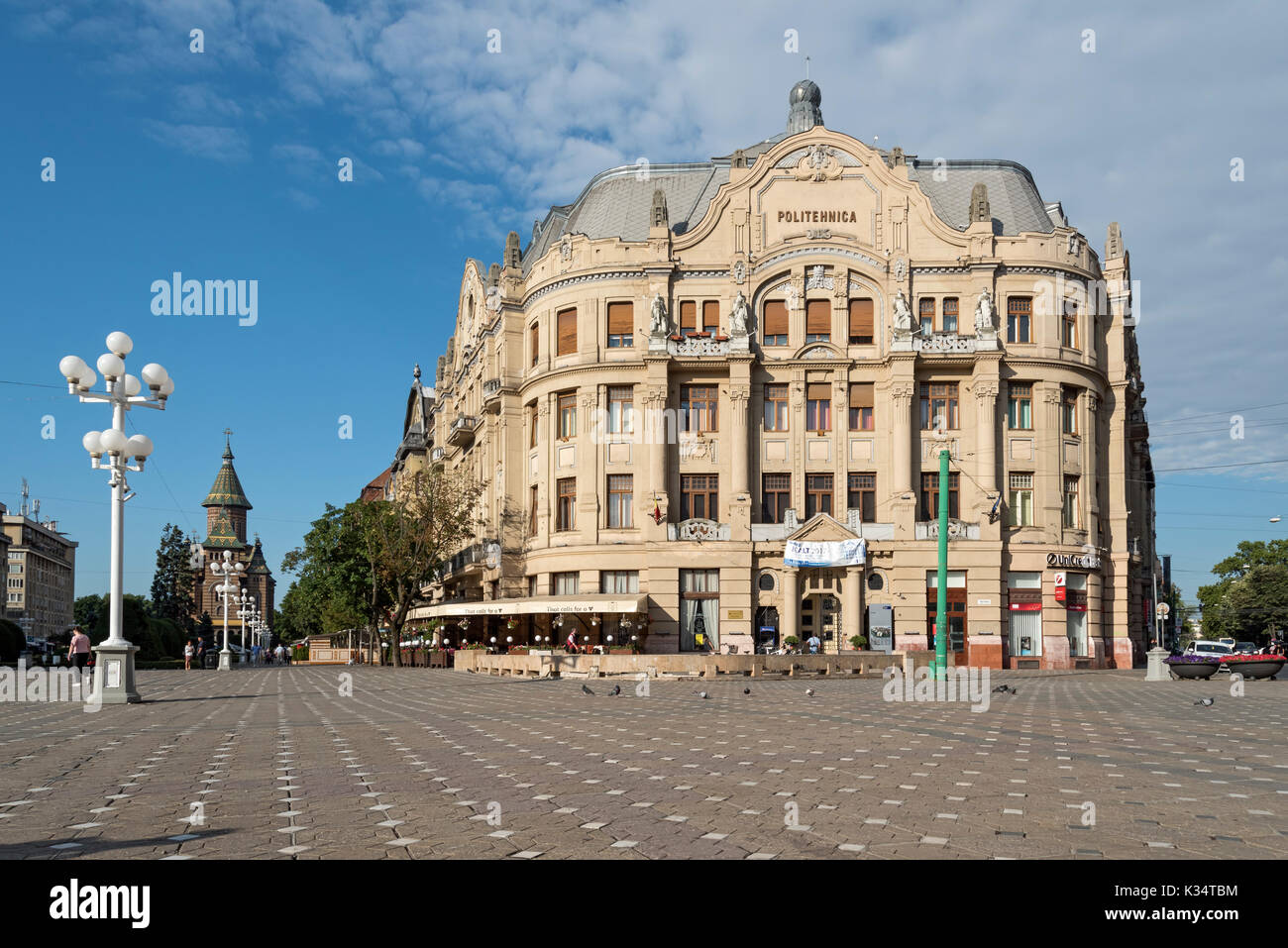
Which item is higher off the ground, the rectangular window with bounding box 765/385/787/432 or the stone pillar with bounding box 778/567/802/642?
the rectangular window with bounding box 765/385/787/432

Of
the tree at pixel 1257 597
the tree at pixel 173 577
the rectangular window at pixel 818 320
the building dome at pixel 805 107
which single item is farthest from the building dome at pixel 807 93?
the tree at pixel 173 577

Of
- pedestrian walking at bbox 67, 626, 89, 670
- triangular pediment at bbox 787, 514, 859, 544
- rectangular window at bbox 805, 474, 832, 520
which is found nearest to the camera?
pedestrian walking at bbox 67, 626, 89, 670

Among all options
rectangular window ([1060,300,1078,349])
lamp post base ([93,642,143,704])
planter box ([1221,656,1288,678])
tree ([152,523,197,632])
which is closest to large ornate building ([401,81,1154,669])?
rectangular window ([1060,300,1078,349])

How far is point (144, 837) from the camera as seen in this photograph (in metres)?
8.48

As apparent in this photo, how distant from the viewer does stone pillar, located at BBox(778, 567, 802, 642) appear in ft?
156

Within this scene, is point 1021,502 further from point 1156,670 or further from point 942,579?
point 942,579

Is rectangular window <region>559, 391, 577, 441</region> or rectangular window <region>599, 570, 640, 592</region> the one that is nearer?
rectangular window <region>599, 570, 640, 592</region>

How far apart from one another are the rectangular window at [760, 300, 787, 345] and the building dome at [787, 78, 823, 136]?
558 inches

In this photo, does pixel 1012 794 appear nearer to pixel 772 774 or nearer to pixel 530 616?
pixel 772 774

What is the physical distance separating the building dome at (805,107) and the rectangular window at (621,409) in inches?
741

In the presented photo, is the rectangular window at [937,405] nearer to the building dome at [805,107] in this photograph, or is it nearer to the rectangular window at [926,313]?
the rectangular window at [926,313]

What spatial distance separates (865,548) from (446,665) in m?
21.7

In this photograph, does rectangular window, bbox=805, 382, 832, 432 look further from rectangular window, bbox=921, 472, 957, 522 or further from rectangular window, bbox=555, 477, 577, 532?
rectangular window, bbox=555, 477, 577, 532
